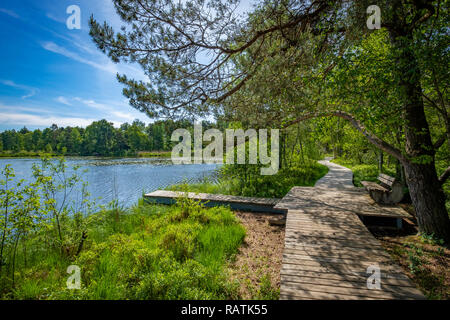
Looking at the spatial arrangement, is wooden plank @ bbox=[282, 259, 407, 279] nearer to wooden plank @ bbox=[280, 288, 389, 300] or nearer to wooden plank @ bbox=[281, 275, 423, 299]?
wooden plank @ bbox=[281, 275, 423, 299]

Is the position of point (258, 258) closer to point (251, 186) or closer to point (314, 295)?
point (314, 295)

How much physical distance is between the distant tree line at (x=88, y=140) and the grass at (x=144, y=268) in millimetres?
25738

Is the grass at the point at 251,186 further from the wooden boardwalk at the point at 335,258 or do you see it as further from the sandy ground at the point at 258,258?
the wooden boardwalk at the point at 335,258

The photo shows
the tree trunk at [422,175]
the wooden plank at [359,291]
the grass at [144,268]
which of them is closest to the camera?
the wooden plank at [359,291]

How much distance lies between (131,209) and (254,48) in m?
5.65

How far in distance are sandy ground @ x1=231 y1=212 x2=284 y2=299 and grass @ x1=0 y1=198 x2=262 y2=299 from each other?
14 cm

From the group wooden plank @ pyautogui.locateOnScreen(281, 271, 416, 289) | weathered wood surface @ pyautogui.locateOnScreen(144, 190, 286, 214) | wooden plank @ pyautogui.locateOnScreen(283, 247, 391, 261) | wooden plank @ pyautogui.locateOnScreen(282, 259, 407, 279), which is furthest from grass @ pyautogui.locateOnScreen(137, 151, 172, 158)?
wooden plank @ pyautogui.locateOnScreen(281, 271, 416, 289)

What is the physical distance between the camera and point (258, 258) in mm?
3520

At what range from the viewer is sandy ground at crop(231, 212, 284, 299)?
2.77 meters

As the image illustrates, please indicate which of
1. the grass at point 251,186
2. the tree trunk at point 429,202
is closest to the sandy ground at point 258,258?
the grass at point 251,186

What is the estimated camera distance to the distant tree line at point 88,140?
34688mm

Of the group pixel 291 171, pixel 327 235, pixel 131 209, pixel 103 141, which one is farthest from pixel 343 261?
pixel 103 141

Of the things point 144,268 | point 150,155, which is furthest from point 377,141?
point 150,155

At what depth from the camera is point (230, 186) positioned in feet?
28.2
